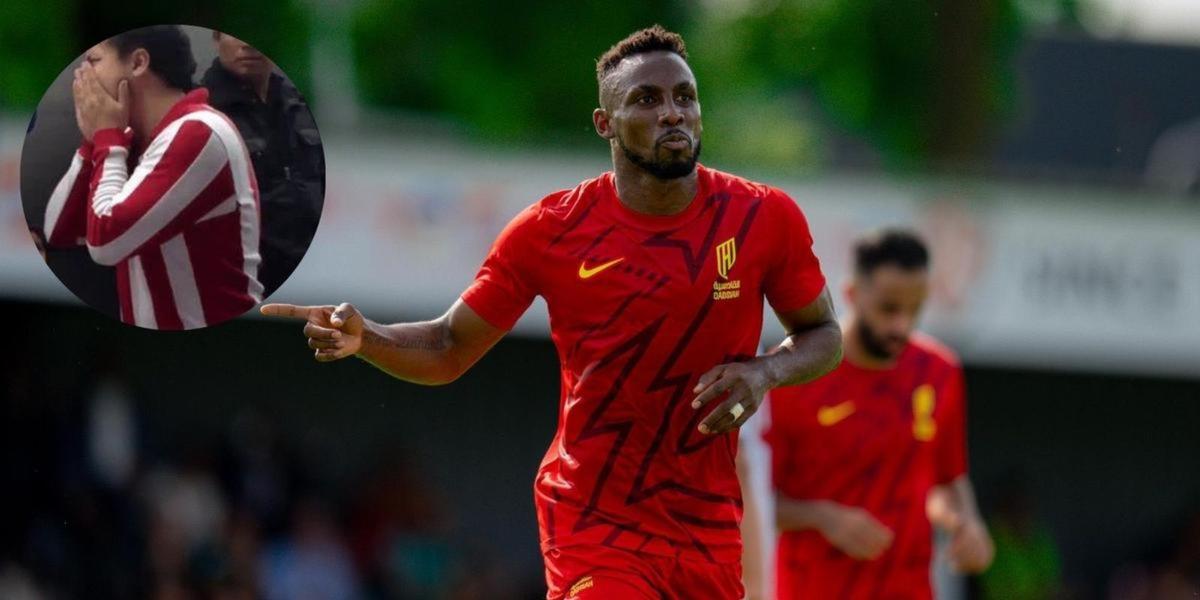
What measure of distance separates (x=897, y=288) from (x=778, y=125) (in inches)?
618

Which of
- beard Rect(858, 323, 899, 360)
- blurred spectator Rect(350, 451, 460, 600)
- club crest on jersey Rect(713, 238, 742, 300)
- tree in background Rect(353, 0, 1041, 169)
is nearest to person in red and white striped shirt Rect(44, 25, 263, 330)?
club crest on jersey Rect(713, 238, 742, 300)

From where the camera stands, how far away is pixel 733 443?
6594 millimetres

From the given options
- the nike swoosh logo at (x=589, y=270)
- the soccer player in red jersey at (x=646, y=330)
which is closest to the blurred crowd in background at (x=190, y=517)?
the soccer player in red jersey at (x=646, y=330)

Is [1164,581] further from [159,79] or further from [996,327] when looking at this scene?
[159,79]

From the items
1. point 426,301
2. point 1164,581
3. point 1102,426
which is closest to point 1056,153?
point 1102,426

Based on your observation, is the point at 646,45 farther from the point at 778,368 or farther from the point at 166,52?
the point at 166,52

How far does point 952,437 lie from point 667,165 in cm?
307

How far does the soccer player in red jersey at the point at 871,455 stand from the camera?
28.1 ft

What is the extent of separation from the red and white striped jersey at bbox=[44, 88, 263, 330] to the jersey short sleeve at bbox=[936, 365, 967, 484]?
3337 millimetres

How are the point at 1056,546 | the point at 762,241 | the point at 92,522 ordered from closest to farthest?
the point at 762,241
the point at 92,522
the point at 1056,546

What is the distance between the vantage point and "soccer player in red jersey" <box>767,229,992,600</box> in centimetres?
857

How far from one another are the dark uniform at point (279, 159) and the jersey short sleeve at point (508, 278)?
2.12 ft

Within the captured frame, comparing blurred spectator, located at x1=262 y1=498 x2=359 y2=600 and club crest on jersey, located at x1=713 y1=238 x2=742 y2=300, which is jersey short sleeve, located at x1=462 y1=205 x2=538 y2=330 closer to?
club crest on jersey, located at x1=713 y1=238 x2=742 y2=300

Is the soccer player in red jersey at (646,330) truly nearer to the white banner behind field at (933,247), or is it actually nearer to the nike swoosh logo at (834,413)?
the nike swoosh logo at (834,413)
